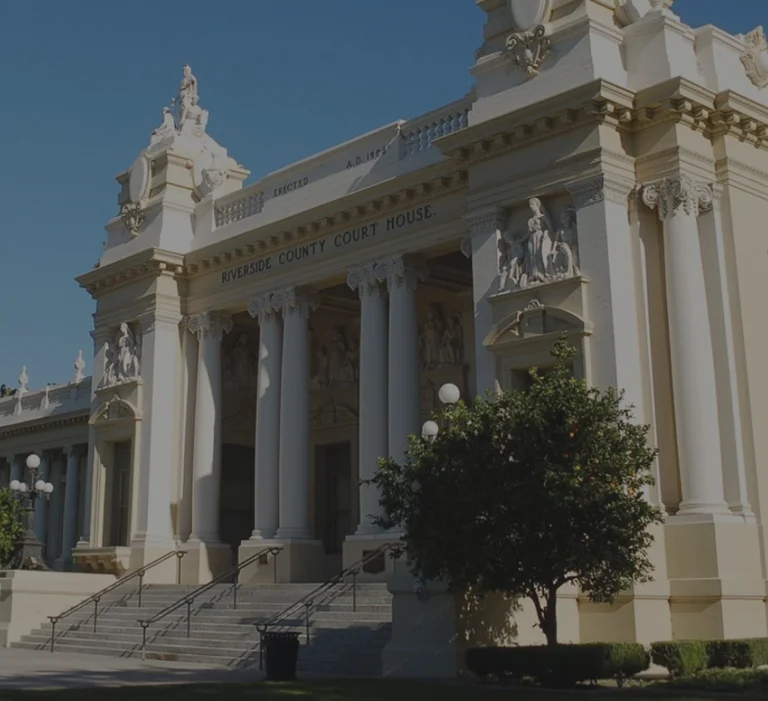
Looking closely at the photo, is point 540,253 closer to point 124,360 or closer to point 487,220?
point 487,220

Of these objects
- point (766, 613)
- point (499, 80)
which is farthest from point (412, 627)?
point (499, 80)

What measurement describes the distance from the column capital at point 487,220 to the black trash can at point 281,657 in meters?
10.7

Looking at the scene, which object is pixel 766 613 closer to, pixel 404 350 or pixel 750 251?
pixel 750 251

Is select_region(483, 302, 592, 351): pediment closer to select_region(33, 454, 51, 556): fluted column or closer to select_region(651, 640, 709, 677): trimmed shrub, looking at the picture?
select_region(651, 640, 709, 677): trimmed shrub

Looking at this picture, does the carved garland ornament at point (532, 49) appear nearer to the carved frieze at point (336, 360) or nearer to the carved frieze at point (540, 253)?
the carved frieze at point (540, 253)

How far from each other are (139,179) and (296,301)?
28.2 feet

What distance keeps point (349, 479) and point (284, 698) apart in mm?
20564

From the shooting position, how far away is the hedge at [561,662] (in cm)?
1725

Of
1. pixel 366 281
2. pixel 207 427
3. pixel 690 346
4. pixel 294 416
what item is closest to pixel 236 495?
pixel 207 427

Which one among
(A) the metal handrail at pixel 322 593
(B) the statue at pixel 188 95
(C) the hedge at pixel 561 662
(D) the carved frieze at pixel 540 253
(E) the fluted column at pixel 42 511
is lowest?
(C) the hedge at pixel 561 662

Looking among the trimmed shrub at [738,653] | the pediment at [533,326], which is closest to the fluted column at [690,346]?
the pediment at [533,326]

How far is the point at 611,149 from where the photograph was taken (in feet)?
76.8

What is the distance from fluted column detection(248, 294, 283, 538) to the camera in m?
31.3

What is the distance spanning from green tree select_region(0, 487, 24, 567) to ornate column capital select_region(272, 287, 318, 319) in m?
12.4
